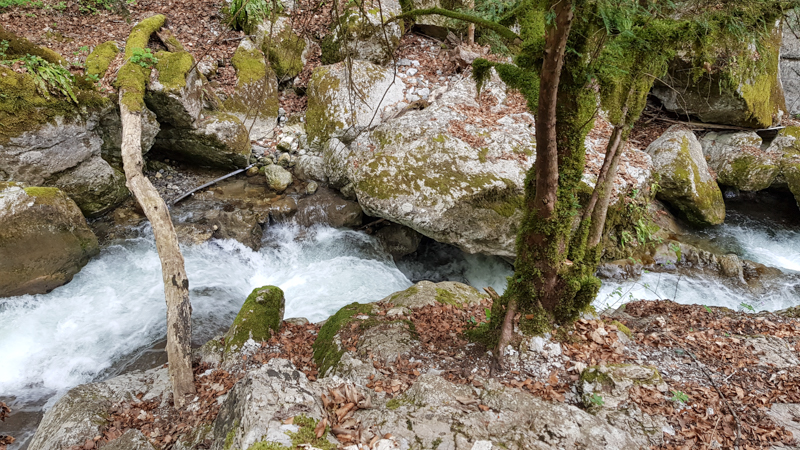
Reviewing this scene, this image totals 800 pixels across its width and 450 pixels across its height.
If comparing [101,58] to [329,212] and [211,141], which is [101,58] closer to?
[211,141]

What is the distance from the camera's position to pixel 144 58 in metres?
8.12

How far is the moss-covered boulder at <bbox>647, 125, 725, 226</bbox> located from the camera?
845 cm

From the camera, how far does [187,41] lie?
32.7 ft

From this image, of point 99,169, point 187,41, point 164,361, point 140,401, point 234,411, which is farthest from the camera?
point 187,41

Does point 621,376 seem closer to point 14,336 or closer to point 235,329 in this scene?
point 235,329

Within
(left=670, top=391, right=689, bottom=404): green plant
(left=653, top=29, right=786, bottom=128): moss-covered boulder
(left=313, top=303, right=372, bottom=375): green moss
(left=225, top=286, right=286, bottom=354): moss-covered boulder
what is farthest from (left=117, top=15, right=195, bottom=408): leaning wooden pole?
(left=653, top=29, right=786, bottom=128): moss-covered boulder

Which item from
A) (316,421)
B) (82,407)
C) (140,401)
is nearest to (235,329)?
(140,401)

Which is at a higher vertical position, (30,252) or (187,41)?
(187,41)

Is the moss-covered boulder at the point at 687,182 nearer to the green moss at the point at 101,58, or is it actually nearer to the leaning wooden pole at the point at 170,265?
the leaning wooden pole at the point at 170,265

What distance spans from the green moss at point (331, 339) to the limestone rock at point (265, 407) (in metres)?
1.34

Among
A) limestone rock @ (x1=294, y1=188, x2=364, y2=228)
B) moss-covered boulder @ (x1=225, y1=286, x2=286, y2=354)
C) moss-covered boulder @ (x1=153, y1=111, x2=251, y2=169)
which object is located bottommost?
moss-covered boulder @ (x1=225, y1=286, x2=286, y2=354)

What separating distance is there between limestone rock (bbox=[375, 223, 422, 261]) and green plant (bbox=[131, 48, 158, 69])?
590 cm

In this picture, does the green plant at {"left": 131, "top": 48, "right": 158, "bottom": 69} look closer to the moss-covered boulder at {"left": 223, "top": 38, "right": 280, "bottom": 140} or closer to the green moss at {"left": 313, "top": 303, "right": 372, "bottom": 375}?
the moss-covered boulder at {"left": 223, "top": 38, "right": 280, "bottom": 140}

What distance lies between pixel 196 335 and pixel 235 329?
1.75 metres
